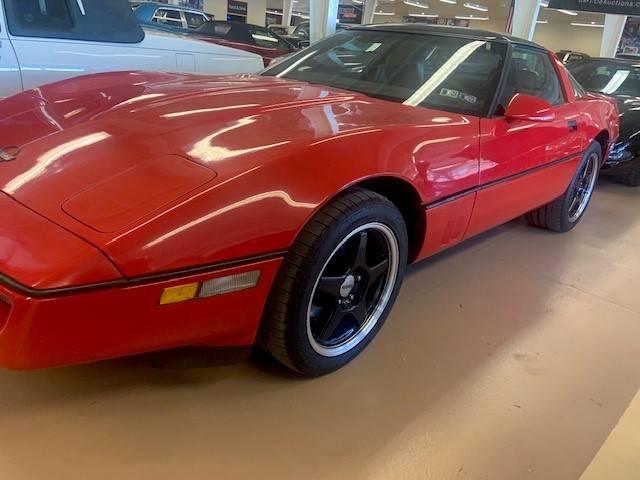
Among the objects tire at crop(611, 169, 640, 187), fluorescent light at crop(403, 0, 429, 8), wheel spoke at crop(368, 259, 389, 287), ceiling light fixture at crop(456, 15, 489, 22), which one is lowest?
tire at crop(611, 169, 640, 187)

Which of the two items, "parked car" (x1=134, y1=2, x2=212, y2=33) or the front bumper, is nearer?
the front bumper

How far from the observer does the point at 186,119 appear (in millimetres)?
1743

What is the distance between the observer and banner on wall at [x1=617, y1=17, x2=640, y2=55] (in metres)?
15.7

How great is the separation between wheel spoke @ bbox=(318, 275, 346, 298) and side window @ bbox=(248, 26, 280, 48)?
7.94 metres

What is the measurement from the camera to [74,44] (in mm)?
3258

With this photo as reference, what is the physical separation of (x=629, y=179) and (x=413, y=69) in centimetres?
364

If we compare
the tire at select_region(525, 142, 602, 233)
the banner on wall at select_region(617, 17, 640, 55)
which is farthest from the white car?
the banner on wall at select_region(617, 17, 640, 55)

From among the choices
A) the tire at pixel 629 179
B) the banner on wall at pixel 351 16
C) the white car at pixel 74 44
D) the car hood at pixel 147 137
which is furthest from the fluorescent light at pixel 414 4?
the car hood at pixel 147 137

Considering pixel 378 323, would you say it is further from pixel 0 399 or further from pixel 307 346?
pixel 0 399

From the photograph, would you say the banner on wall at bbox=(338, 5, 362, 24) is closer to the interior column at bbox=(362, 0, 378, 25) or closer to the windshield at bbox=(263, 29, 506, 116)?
the interior column at bbox=(362, 0, 378, 25)

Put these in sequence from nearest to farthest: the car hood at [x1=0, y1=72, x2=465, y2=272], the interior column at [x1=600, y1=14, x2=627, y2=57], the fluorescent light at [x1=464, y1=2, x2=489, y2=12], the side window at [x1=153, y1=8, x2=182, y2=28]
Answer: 1. the car hood at [x1=0, y1=72, x2=465, y2=272]
2. the side window at [x1=153, y1=8, x2=182, y2=28]
3. the interior column at [x1=600, y1=14, x2=627, y2=57]
4. the fluorescent light at [x1=464, y1=2, x2=489, y2=12]

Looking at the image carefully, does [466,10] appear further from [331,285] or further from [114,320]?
[114,320]

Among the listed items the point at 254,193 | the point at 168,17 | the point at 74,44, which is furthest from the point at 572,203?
the point at 168,17

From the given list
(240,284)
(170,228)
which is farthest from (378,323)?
(170,228)
